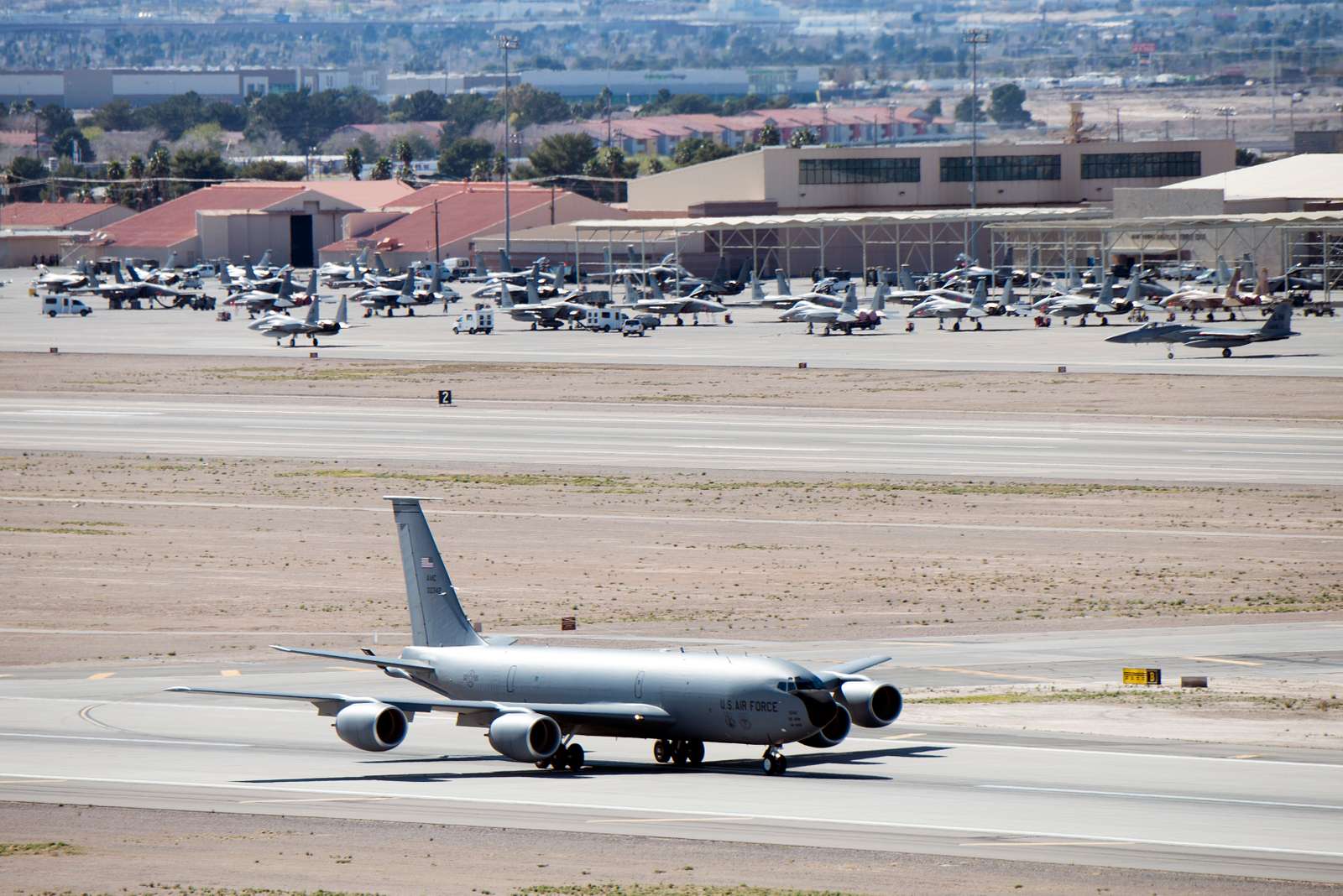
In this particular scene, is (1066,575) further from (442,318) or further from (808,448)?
Answer: (442,318)

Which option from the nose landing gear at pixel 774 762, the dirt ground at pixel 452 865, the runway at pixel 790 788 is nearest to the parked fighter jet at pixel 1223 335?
the runway at pixel 790 788

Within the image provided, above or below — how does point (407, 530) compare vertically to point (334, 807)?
above

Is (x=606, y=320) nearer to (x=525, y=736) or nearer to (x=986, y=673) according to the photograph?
(x=986, y=673)

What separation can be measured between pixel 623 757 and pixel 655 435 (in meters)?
57.0

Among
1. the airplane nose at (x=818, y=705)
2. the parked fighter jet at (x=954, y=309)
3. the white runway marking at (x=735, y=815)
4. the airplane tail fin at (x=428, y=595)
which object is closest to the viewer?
the white runway marking at (x=735, y=815)

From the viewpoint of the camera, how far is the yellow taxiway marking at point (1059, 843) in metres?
29.9

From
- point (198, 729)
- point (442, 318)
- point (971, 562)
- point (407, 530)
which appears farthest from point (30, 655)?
point (442, 318)

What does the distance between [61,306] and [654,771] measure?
6585 inches

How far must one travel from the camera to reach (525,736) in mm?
34469

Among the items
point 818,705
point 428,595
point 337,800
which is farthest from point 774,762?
point 428,595

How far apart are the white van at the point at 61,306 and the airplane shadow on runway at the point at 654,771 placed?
536 ft

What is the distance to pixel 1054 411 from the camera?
101 meters

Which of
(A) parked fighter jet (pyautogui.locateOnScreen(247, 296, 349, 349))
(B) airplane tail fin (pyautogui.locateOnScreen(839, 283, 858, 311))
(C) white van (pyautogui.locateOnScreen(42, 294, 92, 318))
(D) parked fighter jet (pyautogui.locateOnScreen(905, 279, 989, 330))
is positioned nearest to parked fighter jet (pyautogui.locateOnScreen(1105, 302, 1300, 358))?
(D) parked fighter jet (pyautogui.locateOnScreen(905, 279, 989, 330))

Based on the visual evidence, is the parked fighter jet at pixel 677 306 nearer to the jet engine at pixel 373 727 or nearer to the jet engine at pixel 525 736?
the jet engine at pixel 525 736
